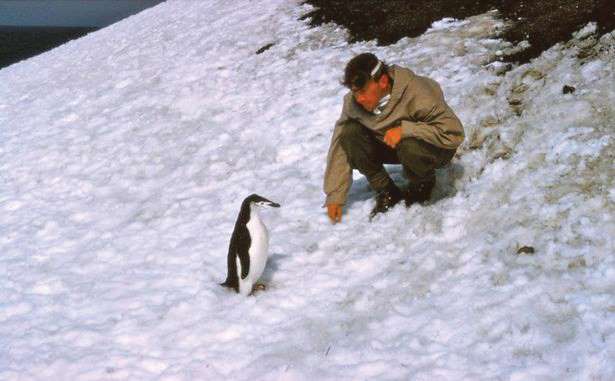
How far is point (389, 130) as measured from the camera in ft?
17.1

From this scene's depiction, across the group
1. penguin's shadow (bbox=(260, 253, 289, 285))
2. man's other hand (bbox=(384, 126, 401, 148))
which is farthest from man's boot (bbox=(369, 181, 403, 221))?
penguin's shadow (bbox=(260, 253, 289, 285))

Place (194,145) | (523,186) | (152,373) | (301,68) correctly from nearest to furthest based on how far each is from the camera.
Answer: (152,373)
(523,186)
(194,145)
(301,68)

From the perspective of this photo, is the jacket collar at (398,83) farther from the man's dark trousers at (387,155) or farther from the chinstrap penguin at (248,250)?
the chinstrap penguin at (248,250)

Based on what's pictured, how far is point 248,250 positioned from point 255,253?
0.23 feet

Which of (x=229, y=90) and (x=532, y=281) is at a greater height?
(x=532, y=281)

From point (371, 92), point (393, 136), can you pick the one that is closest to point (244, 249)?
point (393, 136)

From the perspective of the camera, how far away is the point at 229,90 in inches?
457

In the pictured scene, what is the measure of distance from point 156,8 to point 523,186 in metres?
21.3

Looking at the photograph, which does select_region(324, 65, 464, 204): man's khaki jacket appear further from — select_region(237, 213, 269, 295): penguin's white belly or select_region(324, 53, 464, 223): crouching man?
select_region(237, 213, 269, 295): penguin's white belly

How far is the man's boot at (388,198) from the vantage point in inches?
240

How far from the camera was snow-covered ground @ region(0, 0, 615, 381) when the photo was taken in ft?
13.5

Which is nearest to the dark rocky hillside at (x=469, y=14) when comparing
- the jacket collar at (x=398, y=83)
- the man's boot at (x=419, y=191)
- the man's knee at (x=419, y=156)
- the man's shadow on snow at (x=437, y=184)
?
the man's shadow on snow at (x=437, y=184)

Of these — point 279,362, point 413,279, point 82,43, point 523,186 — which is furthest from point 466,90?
point 82,43

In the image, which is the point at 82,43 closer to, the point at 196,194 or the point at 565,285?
the point at 196,194
